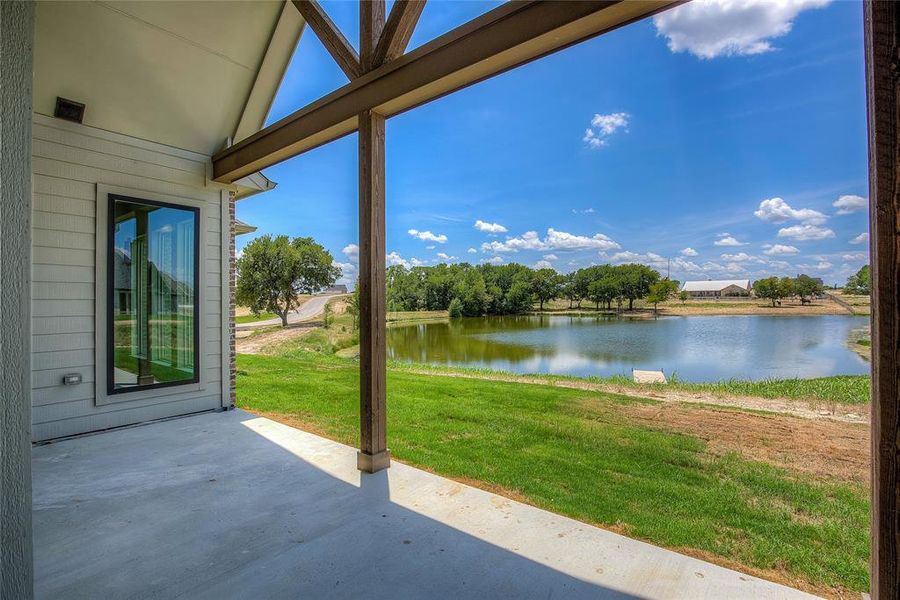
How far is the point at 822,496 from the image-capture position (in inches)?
109

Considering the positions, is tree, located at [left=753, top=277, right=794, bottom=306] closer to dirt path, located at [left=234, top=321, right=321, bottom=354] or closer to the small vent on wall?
the small vent on wall

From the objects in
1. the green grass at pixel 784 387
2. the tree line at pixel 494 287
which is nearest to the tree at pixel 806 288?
the green grass at pixel 784 387

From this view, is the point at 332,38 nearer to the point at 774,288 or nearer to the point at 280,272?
the point at 774,288

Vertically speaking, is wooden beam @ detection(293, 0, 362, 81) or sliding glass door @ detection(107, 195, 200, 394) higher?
wooden beam @ detection(293, 0, 362, 81)

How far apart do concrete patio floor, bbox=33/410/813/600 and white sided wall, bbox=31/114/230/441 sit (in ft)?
2.12

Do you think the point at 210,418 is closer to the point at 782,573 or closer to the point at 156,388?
the point at 156,388

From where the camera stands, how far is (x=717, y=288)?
1195 centimetres

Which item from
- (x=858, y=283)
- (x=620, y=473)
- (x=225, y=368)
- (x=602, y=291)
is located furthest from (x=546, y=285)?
(x=620, y=473)

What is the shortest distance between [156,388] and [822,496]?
523 cm

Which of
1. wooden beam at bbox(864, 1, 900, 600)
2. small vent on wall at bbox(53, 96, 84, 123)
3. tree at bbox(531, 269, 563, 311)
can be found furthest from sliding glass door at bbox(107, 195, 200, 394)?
tree at bbox(531, 269, 563, 311)

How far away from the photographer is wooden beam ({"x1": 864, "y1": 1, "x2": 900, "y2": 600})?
3.76ft

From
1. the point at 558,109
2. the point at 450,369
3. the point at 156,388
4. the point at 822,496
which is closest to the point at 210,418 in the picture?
the point at 156,388

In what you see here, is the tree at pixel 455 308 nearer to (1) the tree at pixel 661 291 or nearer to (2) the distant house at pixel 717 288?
(1) the tree at pixel 661 291

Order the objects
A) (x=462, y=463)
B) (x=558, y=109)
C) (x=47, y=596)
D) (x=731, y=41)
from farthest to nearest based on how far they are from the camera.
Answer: (x=558, y=109), (x=731, y=41), (x=462, y=463), (x=47, y=596)
